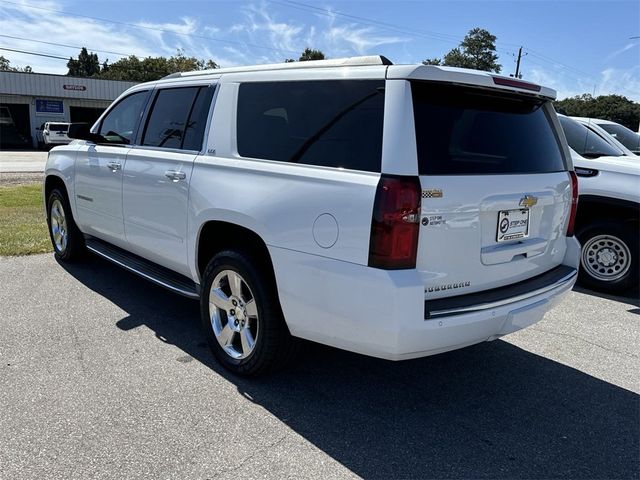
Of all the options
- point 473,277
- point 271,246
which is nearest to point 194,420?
point 271,246

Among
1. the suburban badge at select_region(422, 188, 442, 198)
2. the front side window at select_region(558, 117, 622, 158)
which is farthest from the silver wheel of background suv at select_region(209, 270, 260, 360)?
the front side window at select_region(558, 117, 622, 158)

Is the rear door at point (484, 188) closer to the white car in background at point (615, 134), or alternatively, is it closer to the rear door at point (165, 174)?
the rear door at point (165, 174)

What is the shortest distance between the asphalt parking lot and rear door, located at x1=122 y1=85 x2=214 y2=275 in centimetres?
75

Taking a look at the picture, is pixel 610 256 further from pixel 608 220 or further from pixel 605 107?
pixel 605 107

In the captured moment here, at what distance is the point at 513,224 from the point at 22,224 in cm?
809

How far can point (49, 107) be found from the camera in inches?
1588

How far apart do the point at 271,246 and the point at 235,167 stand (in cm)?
68

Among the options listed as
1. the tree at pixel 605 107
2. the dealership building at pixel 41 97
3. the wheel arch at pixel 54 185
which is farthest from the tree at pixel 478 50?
the wheel arch at pixel 54 185

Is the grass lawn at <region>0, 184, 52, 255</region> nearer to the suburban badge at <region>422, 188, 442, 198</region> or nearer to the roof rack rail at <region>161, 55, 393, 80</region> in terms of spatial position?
the roof rack rail at <region>161, 55, 393, 80</region>

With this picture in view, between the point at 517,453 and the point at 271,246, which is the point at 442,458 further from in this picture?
the point at 271,246

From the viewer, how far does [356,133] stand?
283cm

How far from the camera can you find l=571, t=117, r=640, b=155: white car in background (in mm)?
Answer: 6562

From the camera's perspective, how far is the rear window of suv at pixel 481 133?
109 inches

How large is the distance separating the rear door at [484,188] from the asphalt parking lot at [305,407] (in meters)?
0.84
